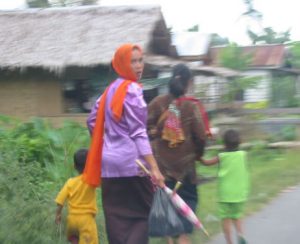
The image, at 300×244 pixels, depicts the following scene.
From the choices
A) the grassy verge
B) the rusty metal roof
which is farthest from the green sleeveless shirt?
the rusty metal roof

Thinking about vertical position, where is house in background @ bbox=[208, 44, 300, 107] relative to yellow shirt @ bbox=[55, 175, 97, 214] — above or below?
below

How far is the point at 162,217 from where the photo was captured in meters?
4.68

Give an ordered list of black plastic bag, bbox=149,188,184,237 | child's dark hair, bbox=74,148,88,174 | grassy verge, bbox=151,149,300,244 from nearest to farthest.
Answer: black plastic bag, bbox=149,188,184,237
child's dark hair, bbox=74,148,88,174
grassy verge, bbox=151,149,300,244

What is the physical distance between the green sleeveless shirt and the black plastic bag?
4.21ft

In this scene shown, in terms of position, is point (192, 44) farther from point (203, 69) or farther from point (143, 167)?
point (143, 167)

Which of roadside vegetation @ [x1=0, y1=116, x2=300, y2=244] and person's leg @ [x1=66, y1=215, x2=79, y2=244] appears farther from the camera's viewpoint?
person's leg @ [x1=66, y1=215, x2=79, y2=244]

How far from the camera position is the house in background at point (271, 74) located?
25.4 meters

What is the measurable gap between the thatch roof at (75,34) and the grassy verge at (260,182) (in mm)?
3666

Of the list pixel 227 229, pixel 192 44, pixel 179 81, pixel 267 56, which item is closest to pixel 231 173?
pixel 227 229

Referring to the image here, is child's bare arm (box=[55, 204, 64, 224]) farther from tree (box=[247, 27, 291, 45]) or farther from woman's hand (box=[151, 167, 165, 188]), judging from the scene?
tree (box=[247, 27, 291, 45])

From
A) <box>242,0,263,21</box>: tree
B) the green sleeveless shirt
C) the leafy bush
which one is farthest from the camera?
<box>242,0,263,21</box>: tree

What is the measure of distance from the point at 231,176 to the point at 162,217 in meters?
1.44

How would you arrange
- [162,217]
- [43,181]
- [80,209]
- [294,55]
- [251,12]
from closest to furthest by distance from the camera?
[162,217], [80,209], [43,181], [294,55], [251,12]

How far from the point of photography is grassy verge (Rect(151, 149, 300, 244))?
7.40 m
